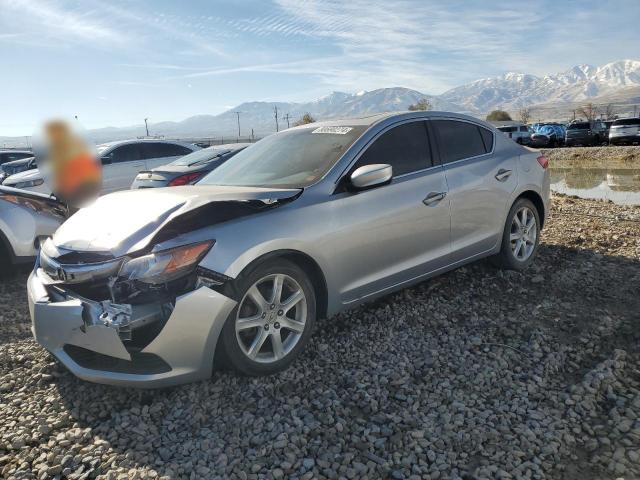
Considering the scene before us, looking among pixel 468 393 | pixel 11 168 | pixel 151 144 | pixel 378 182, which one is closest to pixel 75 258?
pixel 378 182

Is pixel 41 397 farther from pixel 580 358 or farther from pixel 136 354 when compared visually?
pixel 580 358

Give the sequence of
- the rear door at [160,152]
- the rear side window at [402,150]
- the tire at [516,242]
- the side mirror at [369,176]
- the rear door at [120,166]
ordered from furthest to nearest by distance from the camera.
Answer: the rear door at [160,152]
the rear door at [120,166]
the tire at [516,242]
the rear side window at [402,150]
the side mirror at [369,176]

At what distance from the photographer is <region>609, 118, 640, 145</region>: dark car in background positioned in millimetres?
28016

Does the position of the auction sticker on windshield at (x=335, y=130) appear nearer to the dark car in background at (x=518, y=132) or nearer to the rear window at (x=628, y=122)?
the rear window at (x=628, y=122)

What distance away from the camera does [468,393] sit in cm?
293

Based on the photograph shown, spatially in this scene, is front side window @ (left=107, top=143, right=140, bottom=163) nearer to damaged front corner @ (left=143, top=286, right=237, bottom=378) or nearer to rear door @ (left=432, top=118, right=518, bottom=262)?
rear door @ (left=432, top=118, right=518, bottom=262)

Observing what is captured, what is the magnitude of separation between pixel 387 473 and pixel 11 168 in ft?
55.5

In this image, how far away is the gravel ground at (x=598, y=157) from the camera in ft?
73.9

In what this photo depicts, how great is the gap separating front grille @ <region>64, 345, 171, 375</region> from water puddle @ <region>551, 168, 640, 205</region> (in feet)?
36.1

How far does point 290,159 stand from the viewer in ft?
13.0

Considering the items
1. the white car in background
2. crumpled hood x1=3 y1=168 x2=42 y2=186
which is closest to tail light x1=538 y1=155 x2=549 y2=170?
the white car in background

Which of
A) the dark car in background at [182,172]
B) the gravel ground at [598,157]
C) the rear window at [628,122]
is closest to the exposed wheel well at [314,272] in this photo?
the dark car in background at [182,172]

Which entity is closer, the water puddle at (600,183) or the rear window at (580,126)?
the water puddle at (600,183)

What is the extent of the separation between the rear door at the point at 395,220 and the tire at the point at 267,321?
0.35 meters
